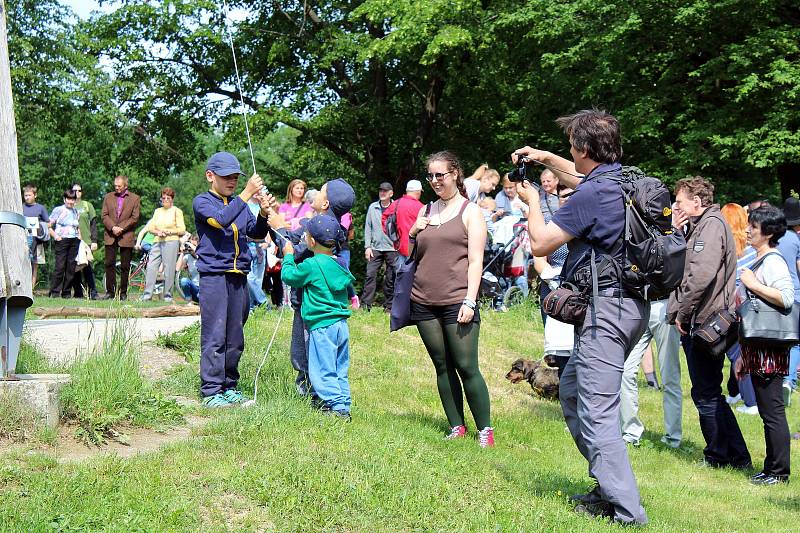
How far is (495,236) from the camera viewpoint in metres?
14.5

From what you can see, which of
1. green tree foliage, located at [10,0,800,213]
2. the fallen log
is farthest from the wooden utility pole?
green tree foliage, located at [10,0,800,213]

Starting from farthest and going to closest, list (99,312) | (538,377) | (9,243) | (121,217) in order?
(121,217), (99,312), (538,377), (9,243)

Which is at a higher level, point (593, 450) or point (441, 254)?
point (441, 254)

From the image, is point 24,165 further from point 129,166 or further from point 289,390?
point 289,390

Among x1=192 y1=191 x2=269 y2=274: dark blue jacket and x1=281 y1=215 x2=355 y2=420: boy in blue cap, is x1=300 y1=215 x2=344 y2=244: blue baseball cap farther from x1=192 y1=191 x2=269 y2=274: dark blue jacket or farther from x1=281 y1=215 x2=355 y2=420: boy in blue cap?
x1=192 y1=191 x2=269 y2=274: dark blue jacket

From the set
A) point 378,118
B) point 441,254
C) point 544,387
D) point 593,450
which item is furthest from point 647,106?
point 593,450

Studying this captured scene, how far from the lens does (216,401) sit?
21.6ft

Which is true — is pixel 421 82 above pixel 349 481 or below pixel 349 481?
above

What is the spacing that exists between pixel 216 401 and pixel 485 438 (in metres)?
2.01

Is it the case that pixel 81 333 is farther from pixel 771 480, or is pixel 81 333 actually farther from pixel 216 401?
pixel 771 480

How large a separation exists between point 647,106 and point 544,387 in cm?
1282

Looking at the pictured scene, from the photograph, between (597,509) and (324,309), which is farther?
(324,309)

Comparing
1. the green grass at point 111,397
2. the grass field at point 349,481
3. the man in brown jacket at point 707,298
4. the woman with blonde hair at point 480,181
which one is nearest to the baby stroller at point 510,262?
the woman with blonde hair at point 480,181

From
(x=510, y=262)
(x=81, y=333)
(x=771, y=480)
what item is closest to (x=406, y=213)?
(x=510, y=262)
